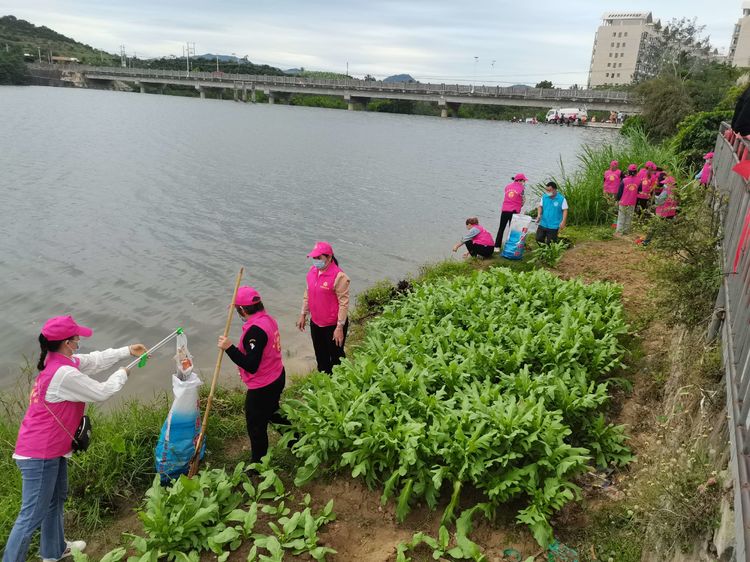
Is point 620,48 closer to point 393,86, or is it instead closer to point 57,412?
point 393,86

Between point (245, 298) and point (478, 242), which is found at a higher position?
point (245, 298)

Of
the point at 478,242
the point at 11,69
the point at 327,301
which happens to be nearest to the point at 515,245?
the point at 478,242

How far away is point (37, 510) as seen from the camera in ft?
14.9

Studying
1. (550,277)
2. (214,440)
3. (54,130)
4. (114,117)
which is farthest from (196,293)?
(114,117)

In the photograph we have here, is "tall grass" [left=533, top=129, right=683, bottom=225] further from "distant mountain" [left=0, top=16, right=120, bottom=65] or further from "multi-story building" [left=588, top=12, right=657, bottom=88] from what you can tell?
"distant mountain" [left=0, top=16, right=120, bottom=65]

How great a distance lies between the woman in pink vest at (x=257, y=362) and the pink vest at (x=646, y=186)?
1143 cm

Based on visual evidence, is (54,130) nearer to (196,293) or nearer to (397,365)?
(196,293)

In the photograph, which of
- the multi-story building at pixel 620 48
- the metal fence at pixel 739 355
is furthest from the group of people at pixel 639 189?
the multi-story building at pixel 620 48

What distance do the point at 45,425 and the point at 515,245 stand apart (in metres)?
10.1

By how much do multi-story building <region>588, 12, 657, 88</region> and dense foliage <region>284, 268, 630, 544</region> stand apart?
148668mm

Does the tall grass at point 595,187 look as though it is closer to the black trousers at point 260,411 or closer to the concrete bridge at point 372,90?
the black trousers at point 260,411

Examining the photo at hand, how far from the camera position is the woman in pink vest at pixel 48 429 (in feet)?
14.7

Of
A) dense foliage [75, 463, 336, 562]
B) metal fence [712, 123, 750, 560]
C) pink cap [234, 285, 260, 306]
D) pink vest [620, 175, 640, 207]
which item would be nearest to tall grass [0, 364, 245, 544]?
dense foliage [75, 463, 336, 562]

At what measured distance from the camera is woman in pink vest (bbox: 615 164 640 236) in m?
13.8
